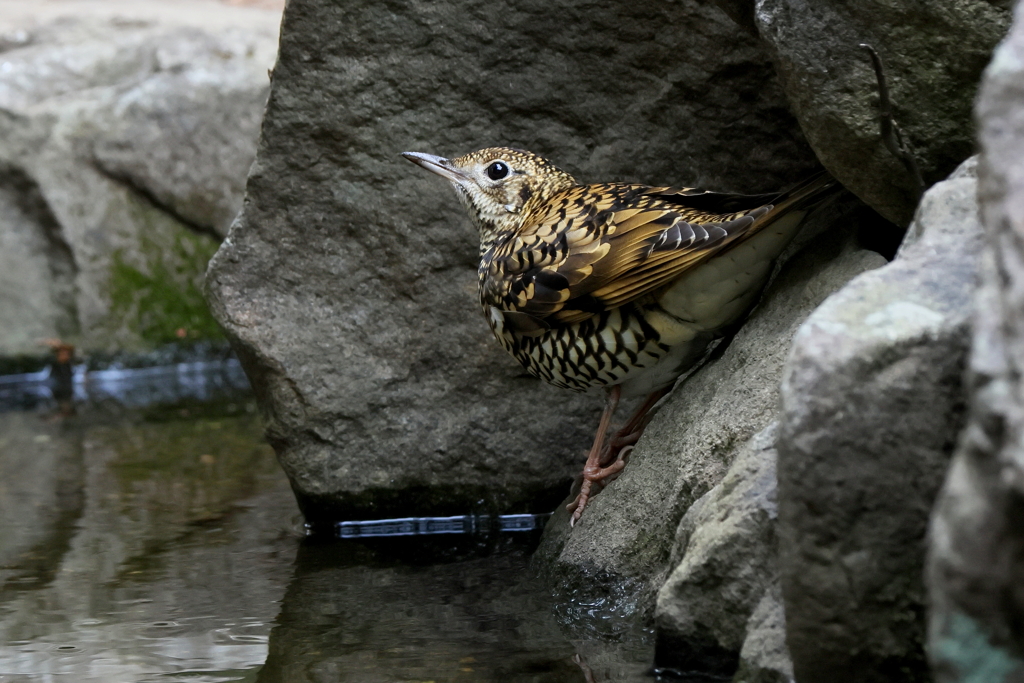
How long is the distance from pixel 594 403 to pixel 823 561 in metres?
2.32

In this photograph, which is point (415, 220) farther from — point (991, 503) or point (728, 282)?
point (991, 503)

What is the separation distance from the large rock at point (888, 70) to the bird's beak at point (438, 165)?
1266mm

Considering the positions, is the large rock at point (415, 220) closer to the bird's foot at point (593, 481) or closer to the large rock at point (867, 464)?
the bird's foot at point (593, 481)

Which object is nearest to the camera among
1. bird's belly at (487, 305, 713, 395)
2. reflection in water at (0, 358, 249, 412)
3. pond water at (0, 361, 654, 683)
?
pond water at (0, 361, 654, 683)

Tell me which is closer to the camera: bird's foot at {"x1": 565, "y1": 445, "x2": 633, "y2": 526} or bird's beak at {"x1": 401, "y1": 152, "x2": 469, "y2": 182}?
bird's foot at {"x1": 565, "y1": 445, "x2": 633, "y2": 526}

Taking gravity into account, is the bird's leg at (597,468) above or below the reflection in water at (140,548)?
above

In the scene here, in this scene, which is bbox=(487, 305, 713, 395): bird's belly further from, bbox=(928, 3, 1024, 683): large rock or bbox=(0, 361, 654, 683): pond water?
bbox=(928, 3, 1024, 683): large rock

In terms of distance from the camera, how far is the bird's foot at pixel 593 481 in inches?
149

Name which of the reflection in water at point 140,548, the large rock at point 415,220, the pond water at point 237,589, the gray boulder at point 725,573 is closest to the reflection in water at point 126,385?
the reflection in water at point 140,548

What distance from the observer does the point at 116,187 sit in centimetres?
804

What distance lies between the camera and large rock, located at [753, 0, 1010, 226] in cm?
288

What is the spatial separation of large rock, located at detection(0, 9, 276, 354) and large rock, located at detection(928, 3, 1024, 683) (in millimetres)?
7015

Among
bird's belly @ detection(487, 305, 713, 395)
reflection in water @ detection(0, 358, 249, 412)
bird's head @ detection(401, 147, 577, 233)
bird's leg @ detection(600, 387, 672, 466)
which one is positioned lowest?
reflection in water @ detection(0, 358, 249, 412)

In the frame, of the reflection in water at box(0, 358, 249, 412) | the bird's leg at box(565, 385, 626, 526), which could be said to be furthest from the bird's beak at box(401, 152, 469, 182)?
the reflection in water at box(0, 358, 249, 412)
